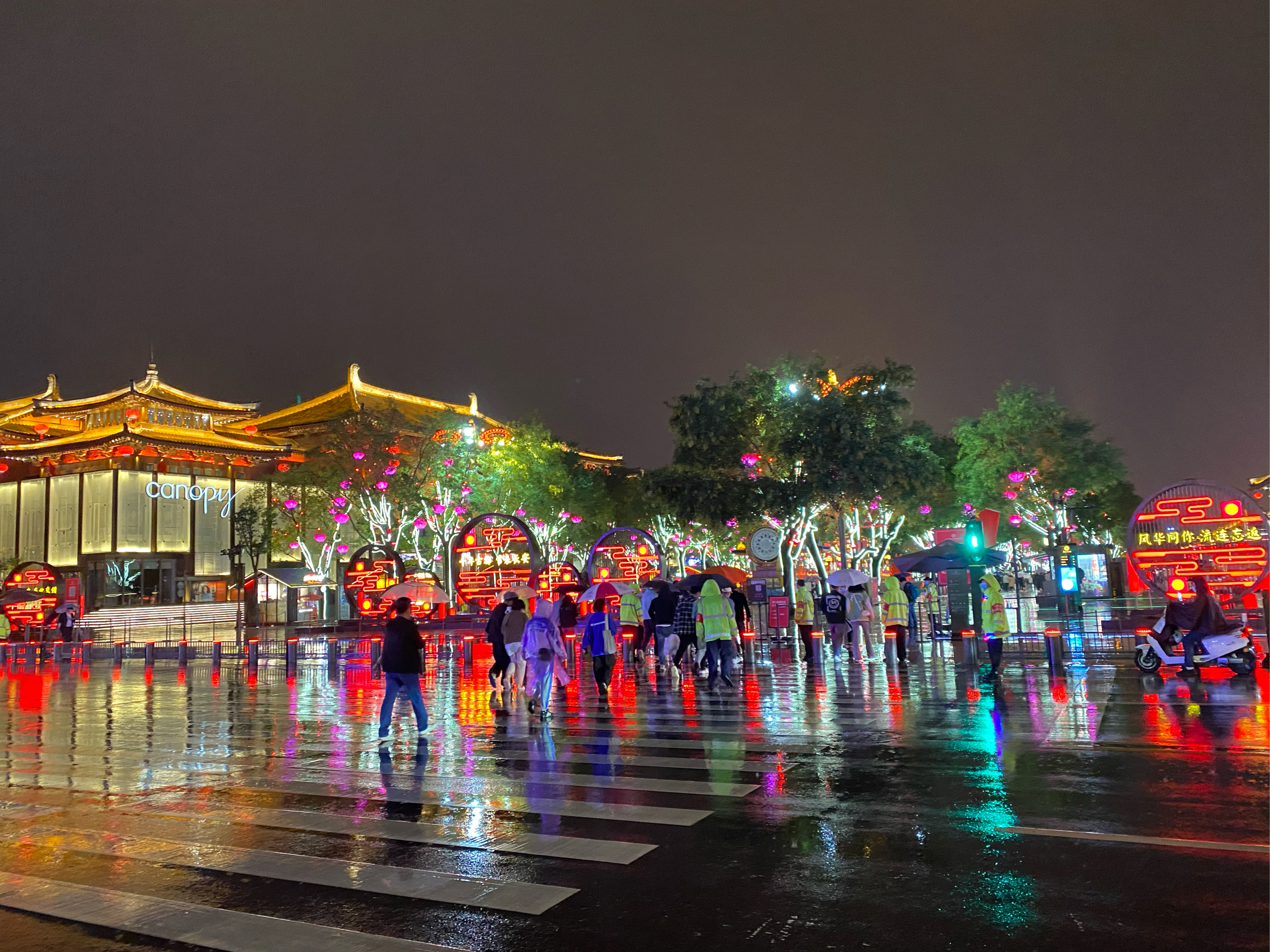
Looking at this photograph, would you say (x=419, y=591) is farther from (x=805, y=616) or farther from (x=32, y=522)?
(x=32, y=522)

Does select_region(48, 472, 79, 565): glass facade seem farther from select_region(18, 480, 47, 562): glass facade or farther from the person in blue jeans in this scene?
the person in blue jeans

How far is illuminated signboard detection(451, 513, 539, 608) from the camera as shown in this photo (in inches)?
1170

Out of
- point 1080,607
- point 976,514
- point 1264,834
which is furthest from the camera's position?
point 976,514

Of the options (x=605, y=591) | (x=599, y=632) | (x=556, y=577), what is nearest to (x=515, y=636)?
(x=599, y=632)

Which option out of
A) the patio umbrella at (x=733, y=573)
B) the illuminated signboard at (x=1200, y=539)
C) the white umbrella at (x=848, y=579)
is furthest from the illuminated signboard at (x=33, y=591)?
the illuminated signboard at (x=1200, y=539)

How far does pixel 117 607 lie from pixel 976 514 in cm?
4527

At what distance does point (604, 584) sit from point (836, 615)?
4.90 metres

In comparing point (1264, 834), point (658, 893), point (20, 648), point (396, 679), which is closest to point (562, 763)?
point (396, 679)

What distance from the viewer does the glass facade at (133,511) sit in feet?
184

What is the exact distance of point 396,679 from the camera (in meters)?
11.3

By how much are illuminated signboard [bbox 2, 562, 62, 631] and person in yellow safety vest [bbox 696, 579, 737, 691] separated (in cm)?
3252

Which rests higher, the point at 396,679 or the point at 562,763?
the point at 396,679

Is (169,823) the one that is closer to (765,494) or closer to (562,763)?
(562,763)

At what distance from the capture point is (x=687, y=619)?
1698 cm
